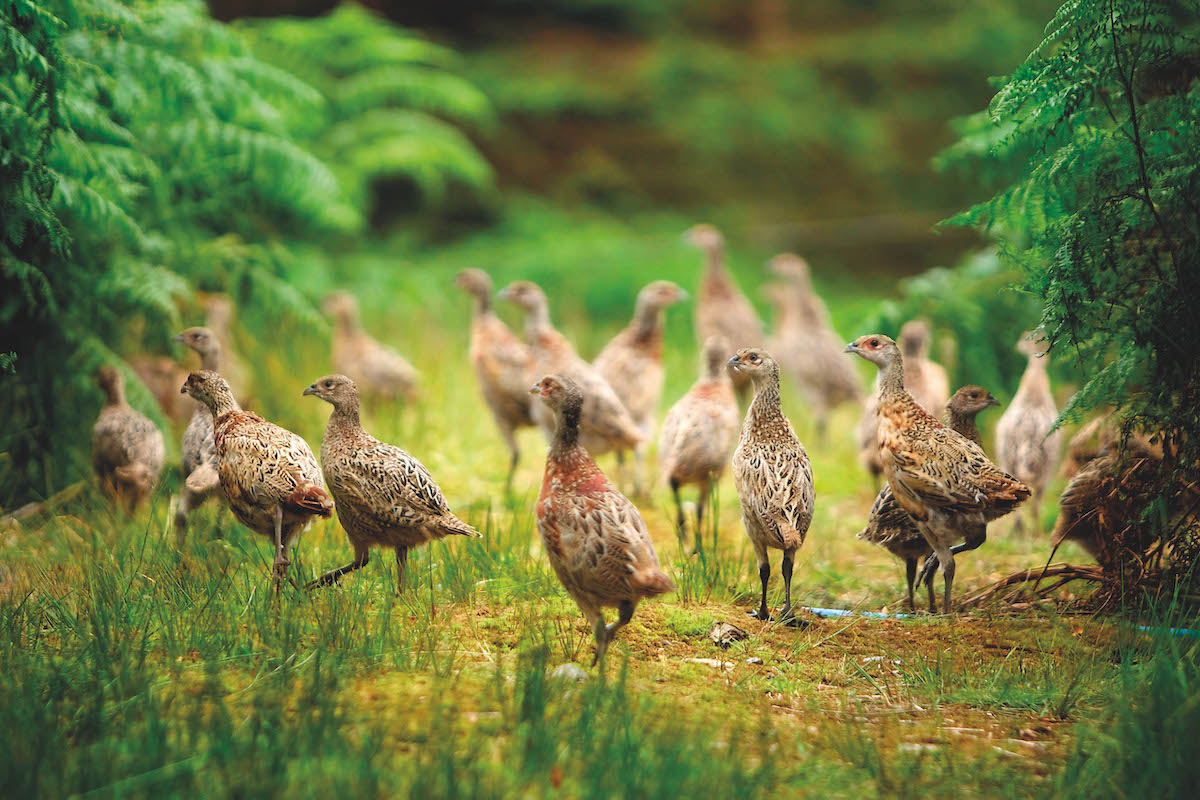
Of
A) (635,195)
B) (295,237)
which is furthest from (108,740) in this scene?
(635,195)

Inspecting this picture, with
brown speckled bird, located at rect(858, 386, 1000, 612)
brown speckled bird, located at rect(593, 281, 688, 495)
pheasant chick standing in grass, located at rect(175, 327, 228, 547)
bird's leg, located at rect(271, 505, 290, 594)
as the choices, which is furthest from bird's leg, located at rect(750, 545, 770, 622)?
brown speckled bird, located at rect(593, 281, 688, 495)

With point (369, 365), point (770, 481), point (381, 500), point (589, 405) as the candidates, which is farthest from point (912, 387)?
point (369, 365)

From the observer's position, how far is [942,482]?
5.21m

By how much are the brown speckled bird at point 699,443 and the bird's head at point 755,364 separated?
1.92ft

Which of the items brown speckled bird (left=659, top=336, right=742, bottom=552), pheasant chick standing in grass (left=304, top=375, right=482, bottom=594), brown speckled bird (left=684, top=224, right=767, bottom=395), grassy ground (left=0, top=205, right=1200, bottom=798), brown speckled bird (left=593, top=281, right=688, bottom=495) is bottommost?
grassy ground (left=0, top=205, right=1200, bottom=798)

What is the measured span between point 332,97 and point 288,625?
9.23m

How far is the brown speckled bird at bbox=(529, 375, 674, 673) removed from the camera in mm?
4422

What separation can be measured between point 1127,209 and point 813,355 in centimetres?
545

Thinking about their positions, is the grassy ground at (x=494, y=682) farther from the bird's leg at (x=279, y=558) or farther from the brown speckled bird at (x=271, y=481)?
the brown speckled bird at (x=271, y=481)

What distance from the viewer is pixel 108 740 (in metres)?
3.59

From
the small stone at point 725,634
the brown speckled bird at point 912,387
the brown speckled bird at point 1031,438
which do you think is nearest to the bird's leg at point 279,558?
the small stone at point 725,634

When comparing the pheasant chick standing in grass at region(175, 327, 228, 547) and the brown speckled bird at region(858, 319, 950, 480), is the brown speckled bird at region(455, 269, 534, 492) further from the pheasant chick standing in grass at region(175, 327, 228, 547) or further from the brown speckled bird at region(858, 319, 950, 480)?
the pheasant chick standing in grass at region(175, 327, 228, 547)

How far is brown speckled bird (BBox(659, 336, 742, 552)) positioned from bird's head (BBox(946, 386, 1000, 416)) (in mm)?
1402

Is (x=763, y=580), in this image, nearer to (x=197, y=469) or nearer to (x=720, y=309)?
(x=197, y=469)
